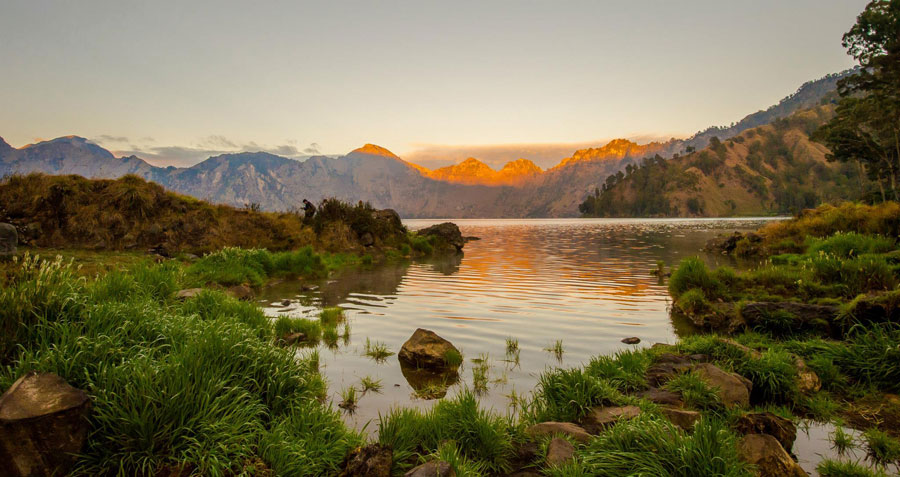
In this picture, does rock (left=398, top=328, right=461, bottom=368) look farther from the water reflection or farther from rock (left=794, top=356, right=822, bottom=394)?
rock (left=794, top=356, right=822, bottom=394)

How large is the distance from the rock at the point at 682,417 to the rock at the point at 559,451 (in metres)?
1.57

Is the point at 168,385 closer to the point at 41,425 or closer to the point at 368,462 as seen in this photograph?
the point at 41,425

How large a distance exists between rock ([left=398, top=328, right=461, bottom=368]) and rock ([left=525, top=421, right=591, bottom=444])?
11.3 feet

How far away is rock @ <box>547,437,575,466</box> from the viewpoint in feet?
15.9

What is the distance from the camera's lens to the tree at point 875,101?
3997cm

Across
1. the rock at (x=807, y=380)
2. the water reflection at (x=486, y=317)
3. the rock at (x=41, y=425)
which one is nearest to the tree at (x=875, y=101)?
the water reflection at (x=486, y=317)

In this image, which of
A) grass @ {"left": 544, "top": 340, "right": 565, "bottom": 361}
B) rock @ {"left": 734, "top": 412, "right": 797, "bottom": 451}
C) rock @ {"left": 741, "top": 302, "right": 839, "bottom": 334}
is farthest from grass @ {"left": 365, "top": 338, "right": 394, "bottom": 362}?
rock @ {"left": 741, "top": 302, "right": 839, "bottom": 334}

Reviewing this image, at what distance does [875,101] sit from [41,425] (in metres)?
63.1

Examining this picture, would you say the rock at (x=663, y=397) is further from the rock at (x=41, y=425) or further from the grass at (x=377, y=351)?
the rock at (x=41, y=425)

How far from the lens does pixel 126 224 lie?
23.2 m

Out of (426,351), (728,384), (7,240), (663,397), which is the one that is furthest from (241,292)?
(728,384)

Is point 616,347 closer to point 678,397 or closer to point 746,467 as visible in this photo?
point 678,397

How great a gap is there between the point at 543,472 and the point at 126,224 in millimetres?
26426

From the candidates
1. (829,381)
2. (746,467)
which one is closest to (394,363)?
(746,467)
